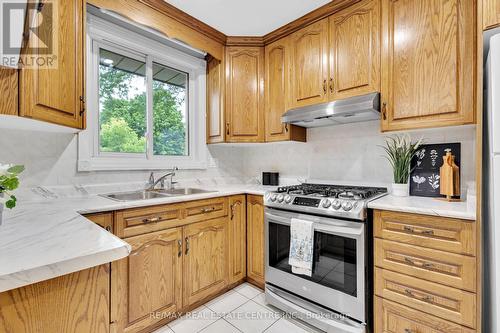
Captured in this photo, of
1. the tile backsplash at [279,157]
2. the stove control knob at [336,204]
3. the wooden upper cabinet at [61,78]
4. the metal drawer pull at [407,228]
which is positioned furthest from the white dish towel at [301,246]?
the wooden upper cabinet at [61,78]

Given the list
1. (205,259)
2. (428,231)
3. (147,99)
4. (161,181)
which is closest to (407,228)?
(428,231)

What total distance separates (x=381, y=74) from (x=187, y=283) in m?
2.13

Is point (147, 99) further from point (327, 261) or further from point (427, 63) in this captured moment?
point (427, 63)

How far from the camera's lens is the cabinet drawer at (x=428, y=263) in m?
1.26

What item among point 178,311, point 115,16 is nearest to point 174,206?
point 178,311

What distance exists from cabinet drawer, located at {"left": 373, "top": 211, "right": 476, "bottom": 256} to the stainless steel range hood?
761 millimetres

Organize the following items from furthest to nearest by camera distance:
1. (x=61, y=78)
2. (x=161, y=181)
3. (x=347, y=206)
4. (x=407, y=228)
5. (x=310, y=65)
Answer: (x=161, y=181) → (x=310, y=65) → (x=347, y=206) → (x=407, y=228) → (x=61, y=78)

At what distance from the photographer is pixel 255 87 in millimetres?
2537

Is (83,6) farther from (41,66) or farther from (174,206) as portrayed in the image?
(174,206)

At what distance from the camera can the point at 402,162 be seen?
1.86m

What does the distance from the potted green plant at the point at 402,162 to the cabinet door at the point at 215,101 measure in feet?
5.17

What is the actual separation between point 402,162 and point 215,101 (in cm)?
184

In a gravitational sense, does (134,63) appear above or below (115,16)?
below

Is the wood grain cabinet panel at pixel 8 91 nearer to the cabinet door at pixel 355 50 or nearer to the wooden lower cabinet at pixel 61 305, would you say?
the wooden lower cabinet at pixel 61 305
